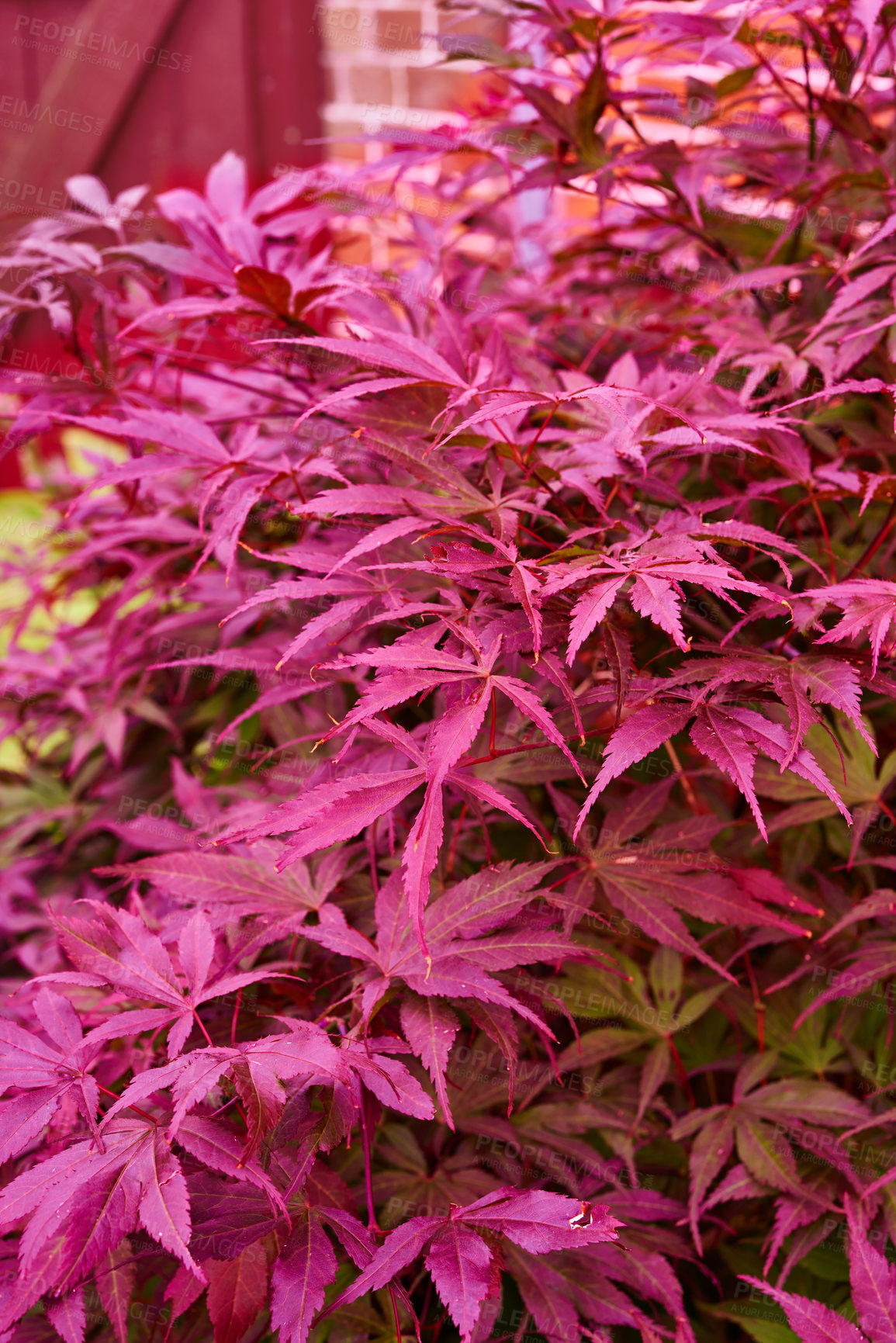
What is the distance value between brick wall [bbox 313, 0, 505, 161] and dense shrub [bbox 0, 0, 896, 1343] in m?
1.78

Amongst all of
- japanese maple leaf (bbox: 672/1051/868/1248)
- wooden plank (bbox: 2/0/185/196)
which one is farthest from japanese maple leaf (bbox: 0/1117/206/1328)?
wooden plank (bbox: 2/0/185/196)

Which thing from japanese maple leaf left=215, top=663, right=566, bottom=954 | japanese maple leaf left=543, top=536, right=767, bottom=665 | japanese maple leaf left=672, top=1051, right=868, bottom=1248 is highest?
japanese maple leaf left=543, top=536, right=767, bottom=665

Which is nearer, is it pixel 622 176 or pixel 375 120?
pixel 622 176

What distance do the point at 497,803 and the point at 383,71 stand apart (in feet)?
9.56

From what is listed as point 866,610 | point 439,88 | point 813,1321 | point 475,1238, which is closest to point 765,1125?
point 813,1321

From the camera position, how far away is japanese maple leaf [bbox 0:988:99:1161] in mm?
646

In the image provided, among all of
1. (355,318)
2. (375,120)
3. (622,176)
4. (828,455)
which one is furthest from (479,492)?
(375,120)

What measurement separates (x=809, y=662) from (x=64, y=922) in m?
0.64

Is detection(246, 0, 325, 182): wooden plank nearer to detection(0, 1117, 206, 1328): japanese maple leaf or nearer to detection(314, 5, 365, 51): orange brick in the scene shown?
detection(314, 5, 365, 51): orange brick

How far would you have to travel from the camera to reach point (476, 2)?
110 cm

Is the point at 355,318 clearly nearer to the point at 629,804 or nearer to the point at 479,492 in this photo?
the point at 479,492

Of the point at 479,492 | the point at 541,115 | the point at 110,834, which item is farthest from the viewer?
the point at 110,834

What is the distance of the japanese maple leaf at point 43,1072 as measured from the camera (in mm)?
646

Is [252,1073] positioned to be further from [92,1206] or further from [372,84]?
[372,84]
